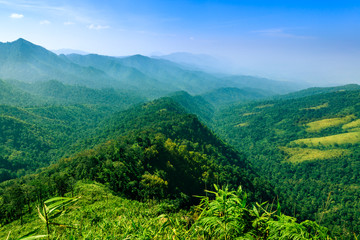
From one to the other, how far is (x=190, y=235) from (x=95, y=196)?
29.2 m

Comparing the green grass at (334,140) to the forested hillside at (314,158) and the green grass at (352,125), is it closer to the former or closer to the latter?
the forested hillside at (314,158)

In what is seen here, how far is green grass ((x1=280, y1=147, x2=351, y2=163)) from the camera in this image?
422 ft

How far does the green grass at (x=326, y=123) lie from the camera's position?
558 feet

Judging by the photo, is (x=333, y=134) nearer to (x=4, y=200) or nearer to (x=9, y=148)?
(x=4, y=200)

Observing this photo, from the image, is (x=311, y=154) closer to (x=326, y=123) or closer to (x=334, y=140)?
(x=334, y=140)

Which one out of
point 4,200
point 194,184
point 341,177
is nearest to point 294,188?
point 341,177

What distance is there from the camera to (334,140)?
146 m

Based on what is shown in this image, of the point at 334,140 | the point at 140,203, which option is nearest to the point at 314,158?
the point at 334,140

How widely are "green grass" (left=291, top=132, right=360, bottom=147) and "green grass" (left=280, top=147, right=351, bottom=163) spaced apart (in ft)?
35.5

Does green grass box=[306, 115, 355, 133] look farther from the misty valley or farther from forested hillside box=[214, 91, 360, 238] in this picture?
the misty valley

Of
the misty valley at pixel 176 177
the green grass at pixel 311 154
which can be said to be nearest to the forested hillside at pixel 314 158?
the green grass at pixel 311 154

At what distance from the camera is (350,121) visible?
168m

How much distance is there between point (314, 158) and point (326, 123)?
69963 millimetres

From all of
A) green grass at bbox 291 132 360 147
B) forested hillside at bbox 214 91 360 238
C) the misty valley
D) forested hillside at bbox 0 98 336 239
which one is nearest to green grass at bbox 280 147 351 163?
forested hillside at bbox 214 91 360 238
